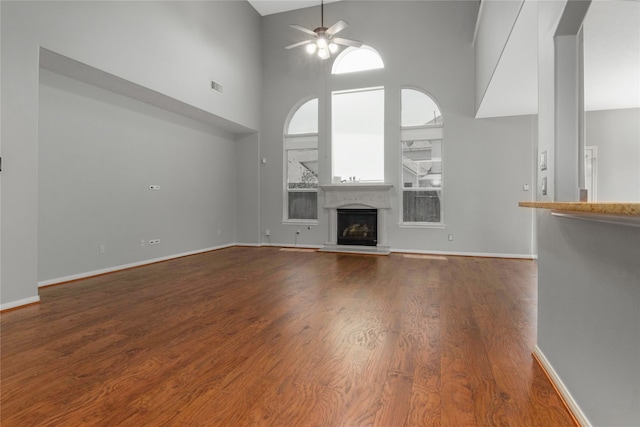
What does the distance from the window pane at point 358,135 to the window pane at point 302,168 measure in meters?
0.47

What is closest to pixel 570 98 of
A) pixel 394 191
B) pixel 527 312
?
pixel 527 312

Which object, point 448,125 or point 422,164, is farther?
point 422,164

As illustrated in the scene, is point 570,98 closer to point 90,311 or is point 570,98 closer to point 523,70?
point 523,70

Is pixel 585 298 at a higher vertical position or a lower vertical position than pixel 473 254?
higher

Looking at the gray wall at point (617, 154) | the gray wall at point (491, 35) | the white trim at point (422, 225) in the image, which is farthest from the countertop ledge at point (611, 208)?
the gray wall at point (617, 154)

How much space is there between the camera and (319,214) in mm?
7121

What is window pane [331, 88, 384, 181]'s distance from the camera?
682 cm

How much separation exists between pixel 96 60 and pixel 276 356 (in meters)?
3.96

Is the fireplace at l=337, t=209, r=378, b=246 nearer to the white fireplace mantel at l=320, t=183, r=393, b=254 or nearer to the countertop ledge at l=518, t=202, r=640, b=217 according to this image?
the white fireplace mantel at l=320, t=183, r=393, b=254

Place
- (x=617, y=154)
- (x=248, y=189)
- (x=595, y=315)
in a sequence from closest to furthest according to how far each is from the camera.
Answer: (x=595, y=315)
(x=617, y=154)
(x=248, y=189)

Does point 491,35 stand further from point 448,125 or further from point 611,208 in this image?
point 611,208

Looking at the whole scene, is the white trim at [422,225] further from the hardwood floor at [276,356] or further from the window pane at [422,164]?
the hardwood floor at [276,356]

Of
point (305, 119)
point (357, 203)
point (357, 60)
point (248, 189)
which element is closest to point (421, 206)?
point (357, 203)

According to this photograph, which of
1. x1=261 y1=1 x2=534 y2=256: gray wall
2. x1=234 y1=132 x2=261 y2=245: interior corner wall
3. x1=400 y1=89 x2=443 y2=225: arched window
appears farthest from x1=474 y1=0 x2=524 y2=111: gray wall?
x1=234 y1=132 x2=261 y2=245: interior corner wall
